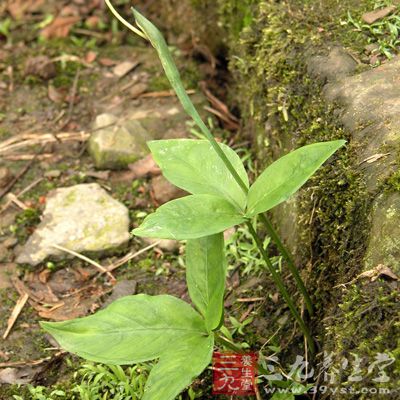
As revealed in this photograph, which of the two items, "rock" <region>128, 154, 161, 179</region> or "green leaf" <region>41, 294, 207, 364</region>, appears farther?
"rock" <region>128, 154, 161, 179</region>

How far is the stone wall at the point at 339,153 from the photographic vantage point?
1571 mm

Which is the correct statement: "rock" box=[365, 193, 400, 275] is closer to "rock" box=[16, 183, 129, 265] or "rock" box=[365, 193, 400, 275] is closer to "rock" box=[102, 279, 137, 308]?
"rock" box=[102, 279, 137, 308]

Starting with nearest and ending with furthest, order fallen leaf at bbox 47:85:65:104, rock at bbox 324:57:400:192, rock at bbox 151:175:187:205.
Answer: rock at bbox 324:57:400:192
rock at bbox 151:175:187:205
fallen leaf at bbox 47:85:65:104

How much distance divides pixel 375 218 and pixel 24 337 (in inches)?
52.2

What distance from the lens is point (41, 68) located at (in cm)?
347

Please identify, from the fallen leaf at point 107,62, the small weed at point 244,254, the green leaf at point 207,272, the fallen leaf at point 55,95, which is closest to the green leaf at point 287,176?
the green leaf at point 207,272

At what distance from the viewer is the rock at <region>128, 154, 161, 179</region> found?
295 centimetres

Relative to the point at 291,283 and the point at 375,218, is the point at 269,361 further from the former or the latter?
the point at 375,218

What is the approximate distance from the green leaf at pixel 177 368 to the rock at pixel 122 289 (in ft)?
2.56

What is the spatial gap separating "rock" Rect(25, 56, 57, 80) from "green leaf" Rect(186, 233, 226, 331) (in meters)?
2.02

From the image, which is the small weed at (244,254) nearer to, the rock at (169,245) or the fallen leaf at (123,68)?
the rock at (169,245)

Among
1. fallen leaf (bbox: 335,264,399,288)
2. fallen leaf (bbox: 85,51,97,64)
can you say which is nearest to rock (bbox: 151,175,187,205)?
fallen leaf (bbox: 85,51,97,64)

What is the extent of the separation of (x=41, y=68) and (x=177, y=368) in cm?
233

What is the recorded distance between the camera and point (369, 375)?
57.7 inches
